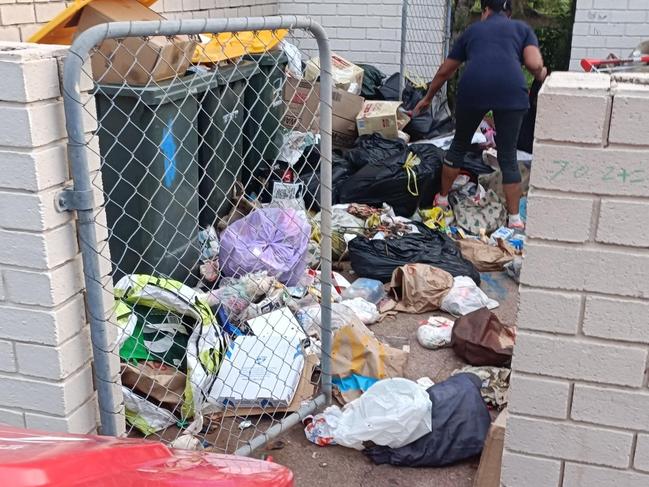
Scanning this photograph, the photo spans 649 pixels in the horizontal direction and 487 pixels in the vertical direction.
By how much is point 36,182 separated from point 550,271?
139cm

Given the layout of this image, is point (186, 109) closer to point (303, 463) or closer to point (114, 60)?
point (114, 60)

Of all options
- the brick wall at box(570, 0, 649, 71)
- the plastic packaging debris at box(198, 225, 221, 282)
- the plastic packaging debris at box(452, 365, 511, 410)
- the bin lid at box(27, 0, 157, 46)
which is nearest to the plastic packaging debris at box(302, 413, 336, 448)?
the plastic packaging debris at box(452, 365, 511, 410)

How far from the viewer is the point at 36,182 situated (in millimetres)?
1999

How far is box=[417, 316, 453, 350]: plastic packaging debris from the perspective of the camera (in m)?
3.96

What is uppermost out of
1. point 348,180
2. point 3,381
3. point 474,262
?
point 3,381

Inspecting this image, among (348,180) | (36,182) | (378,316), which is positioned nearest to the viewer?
(36,182)

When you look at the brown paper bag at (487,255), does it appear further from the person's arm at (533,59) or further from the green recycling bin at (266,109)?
the green recycling bin at (266,109)

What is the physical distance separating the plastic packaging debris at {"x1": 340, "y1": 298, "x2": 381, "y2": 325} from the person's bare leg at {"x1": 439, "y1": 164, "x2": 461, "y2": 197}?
193 centimetres

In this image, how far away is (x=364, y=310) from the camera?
426 cm

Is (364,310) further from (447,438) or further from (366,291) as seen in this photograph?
(447,438)

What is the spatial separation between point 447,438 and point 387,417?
26cm

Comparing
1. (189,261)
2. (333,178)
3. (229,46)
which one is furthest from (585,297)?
(333,178)

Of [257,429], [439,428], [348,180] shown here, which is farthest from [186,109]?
[439,428]

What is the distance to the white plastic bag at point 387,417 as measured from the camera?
2.89 m
